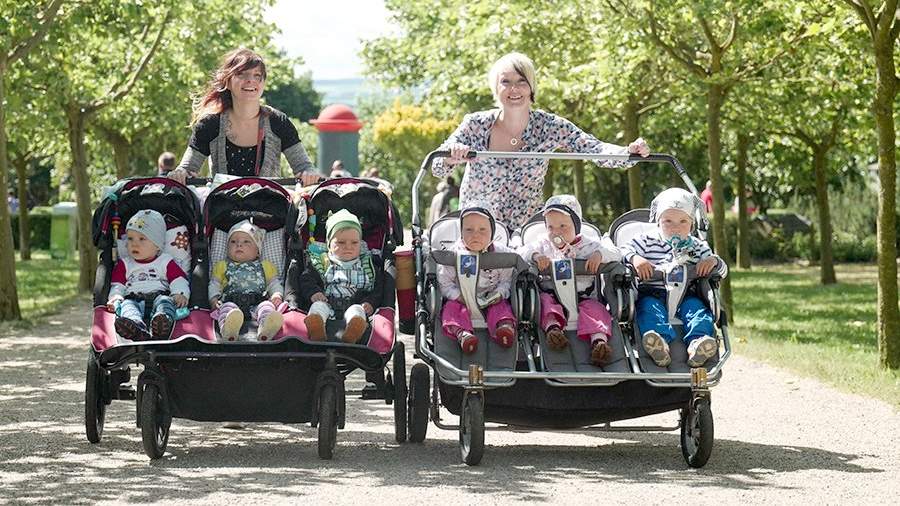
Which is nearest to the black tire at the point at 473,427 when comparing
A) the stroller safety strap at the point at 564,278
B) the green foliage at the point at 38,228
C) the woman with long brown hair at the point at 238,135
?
the stroller safety strap at the point at 564,278

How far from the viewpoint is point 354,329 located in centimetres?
865

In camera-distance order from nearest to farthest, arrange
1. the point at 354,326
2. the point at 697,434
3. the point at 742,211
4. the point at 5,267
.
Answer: the point at 697,434, the point at 354,326, the point at 5,267, the point at 742,211

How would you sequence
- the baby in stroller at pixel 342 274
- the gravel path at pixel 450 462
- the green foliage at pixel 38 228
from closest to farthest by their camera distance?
the gravel path at pixel 450 462 → the baby in stroller at pixel 342 274 → the green foliage at pixel 38 228

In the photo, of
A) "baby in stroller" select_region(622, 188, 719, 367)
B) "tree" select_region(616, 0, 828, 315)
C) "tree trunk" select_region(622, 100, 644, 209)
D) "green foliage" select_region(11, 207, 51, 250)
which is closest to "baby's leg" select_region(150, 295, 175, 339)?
"baby in stroller" select_region(622, 188, 719, 367)

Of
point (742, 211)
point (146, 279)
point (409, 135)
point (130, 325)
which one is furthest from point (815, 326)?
point (409, 135)

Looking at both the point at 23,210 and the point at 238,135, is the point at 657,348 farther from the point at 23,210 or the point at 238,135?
the point at 23,210

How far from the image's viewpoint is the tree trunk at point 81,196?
25078mm

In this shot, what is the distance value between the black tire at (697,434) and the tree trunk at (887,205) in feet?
16.9

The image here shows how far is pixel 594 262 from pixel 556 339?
48cm

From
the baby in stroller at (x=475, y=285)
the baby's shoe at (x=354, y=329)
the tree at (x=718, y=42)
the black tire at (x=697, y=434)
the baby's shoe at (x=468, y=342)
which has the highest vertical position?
the tree at (x=718, y=42)

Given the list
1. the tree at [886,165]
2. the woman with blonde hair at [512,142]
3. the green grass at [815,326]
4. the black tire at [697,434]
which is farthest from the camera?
the tree at [886,165]

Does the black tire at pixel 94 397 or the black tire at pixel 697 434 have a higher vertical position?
the black tire at pixel 94 397

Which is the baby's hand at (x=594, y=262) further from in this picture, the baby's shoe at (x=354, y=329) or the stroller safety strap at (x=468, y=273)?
the baby's shoe at (x=354, y=329)

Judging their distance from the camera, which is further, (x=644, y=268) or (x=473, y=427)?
(x=644, y=268)
